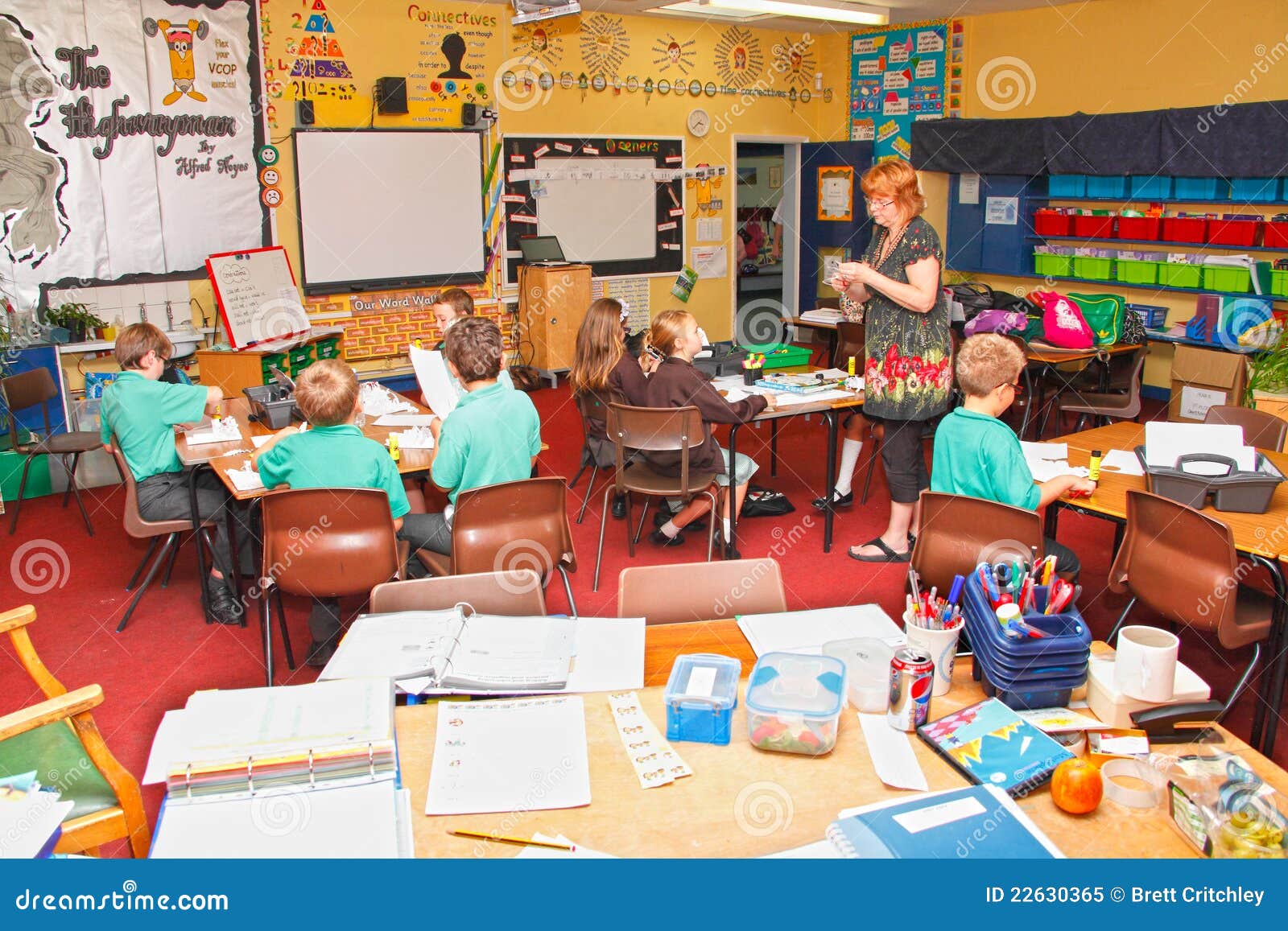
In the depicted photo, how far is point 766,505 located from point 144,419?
298cm

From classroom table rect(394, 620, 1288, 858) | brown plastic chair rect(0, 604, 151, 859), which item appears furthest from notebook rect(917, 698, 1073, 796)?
brown plastic chair rect(0, 604, 151, 859)

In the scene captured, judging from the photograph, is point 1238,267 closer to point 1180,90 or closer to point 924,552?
point 1180,90

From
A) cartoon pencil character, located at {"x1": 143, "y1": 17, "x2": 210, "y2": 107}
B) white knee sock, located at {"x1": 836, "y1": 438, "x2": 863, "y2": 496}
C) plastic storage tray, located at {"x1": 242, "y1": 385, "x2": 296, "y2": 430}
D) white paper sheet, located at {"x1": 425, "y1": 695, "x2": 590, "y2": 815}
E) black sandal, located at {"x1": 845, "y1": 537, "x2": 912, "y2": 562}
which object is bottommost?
black sandal, located at {"x1": 845, "y1": 537, "x2": 912, "y2": 562}

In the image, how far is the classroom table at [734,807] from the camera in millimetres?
1641

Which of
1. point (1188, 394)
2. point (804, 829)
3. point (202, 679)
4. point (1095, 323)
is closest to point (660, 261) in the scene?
point (1095, 323)

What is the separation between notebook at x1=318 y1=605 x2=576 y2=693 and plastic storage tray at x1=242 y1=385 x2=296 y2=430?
85.5 inches

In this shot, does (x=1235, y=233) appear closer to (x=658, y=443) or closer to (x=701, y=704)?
(x=658, y=443)

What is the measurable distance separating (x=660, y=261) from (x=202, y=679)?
22.0 feet

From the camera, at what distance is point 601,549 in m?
4.76

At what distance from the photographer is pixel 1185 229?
755 cm

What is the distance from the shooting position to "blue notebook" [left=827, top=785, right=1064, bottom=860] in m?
1.45

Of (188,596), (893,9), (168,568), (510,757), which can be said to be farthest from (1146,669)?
(893,9)

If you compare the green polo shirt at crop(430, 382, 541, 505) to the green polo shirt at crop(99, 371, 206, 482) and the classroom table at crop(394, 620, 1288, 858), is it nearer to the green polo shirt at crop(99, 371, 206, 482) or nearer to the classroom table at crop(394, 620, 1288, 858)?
the green polo shirt at crop(99, 371, 206, 482)

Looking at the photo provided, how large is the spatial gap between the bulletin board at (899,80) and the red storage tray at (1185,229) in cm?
233
